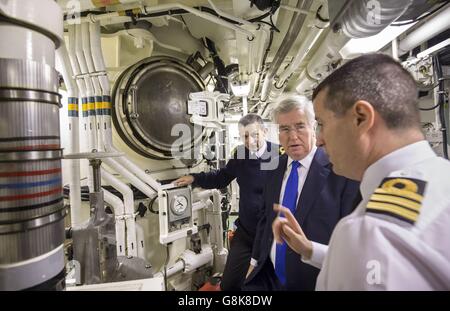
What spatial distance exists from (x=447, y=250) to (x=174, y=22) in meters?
2.59

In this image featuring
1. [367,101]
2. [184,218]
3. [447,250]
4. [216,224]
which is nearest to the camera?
[447,250]

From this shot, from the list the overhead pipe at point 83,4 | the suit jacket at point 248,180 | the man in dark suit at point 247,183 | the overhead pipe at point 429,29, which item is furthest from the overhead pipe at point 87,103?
the overhead pipe at point 429,29

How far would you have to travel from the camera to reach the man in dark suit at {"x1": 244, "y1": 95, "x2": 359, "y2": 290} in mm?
1092

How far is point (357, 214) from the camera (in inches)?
19.5

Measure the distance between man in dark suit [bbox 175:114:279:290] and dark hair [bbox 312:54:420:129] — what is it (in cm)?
131

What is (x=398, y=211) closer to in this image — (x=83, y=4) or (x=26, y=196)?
(x=26, y=196)

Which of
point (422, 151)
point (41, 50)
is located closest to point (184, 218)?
point (41, 50)

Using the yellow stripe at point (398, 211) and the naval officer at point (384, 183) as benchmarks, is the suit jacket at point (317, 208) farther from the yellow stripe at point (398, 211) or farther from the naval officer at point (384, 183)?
the yellow stripe at point (398, 211)

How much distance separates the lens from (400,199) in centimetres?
45

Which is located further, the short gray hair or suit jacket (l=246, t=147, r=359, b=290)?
the short gray hair

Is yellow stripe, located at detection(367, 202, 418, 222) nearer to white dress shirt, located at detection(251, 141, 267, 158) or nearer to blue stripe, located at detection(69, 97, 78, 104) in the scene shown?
white dress shirt, located at detection(251, 141, 267, 158)

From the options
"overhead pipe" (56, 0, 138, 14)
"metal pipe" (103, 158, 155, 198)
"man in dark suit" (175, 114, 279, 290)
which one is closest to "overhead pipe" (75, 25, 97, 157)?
"metal pipe" (103, 158, 155, 198)

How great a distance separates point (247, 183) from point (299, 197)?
0.82 metres
